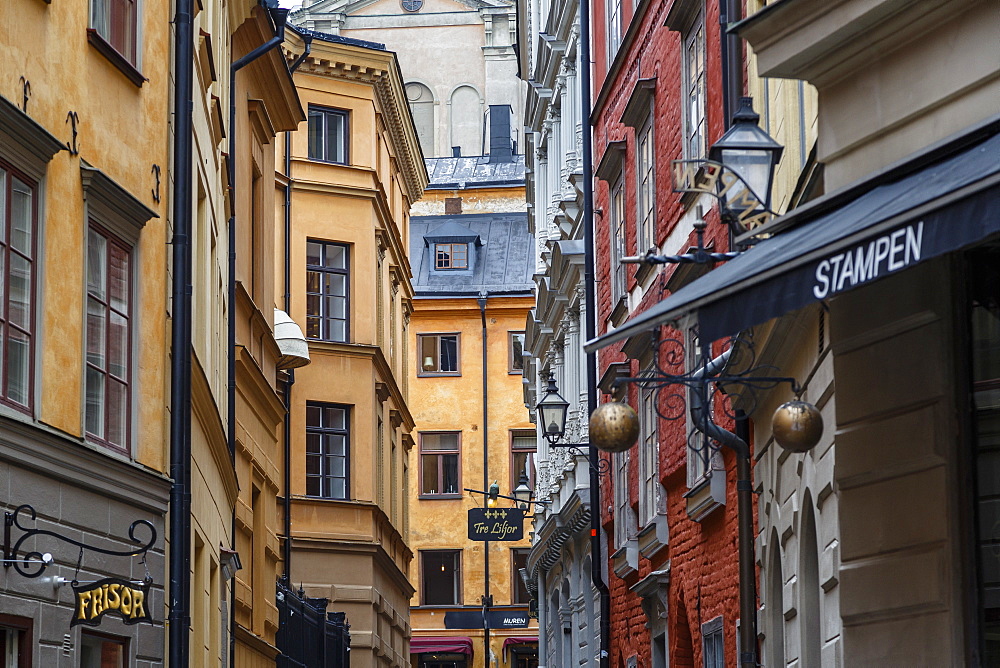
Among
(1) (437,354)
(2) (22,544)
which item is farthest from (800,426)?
(1) (437,354)

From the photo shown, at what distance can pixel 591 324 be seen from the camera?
2444 cm

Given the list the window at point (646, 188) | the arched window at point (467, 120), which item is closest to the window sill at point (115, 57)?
the window at point (646, 188)

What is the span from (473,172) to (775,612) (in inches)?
1813

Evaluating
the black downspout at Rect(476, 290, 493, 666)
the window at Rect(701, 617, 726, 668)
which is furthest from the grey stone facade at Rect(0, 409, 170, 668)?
the black downspout at Rect(476, 290, 493, 666)

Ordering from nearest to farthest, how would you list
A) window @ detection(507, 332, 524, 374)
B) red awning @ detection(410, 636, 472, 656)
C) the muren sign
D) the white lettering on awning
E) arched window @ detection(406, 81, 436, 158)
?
the white lettering on awning, the muren sign, red awning @ detection(410, 636, 472, 656), window @ detection(507, 332, 524, 374), arched window @ detection(406, 81, 436, 158)

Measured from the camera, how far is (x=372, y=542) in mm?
34219

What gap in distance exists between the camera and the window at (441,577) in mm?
53719

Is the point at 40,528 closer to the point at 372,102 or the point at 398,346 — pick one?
the point at 372,102

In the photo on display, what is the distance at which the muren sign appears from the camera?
11.5 m

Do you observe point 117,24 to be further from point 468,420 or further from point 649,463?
point 468,420

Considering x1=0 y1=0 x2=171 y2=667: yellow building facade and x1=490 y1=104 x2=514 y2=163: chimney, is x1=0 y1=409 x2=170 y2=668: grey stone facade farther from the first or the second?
x1=490 y1=104 x2=514 y2=163: chimney

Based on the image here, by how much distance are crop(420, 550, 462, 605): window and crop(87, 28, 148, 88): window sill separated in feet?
133

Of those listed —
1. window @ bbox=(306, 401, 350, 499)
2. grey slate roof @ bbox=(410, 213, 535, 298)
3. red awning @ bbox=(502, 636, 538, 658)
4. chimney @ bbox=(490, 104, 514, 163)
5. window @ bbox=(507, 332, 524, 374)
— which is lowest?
red awning @ bbox=(502, 636, 538, 658)

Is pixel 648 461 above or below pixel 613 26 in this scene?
below
